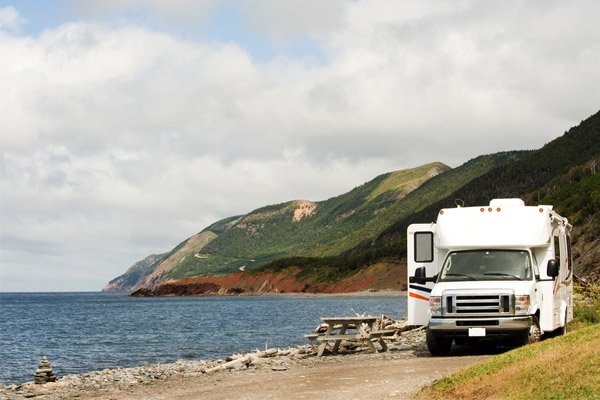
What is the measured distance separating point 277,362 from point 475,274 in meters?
6.83

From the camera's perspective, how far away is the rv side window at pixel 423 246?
20156mm

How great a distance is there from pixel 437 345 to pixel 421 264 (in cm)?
246

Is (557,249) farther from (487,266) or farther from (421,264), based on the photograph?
(421,264)

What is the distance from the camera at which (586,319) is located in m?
23.4

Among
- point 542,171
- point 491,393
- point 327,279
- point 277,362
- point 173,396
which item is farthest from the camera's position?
point 327,279

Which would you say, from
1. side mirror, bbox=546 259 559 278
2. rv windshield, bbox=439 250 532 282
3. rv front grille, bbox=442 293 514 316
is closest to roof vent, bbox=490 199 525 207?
rv windshield, bbox=439 250 532 282

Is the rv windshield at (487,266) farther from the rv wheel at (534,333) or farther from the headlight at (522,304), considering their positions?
the rv wheel at (534,333)

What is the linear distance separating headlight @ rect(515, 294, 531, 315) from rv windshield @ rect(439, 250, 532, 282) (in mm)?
824

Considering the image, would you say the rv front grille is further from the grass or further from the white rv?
the grass

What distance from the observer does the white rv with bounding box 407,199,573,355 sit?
17438 mm

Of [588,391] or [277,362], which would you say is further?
[277,362]

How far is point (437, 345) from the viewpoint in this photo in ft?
61.8

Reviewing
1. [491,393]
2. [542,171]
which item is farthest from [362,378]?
[542,171]

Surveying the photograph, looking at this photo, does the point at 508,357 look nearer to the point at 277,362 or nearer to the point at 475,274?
the point at 475,274
